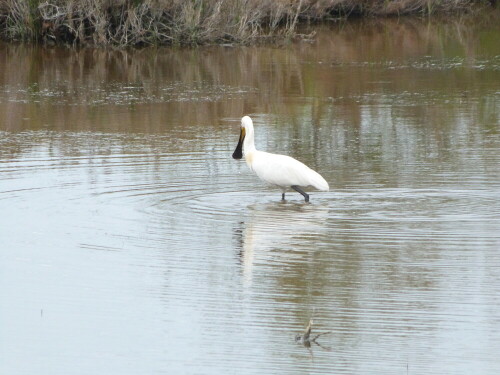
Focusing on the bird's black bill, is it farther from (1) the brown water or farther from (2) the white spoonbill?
(2) the white spoonbill

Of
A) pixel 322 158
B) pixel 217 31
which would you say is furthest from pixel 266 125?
pixel 217 31

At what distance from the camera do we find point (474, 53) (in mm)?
24141

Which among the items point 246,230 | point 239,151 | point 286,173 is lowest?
point 246,230

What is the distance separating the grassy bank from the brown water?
19.8 ft

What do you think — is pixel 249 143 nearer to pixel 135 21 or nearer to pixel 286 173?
pixel 286 173

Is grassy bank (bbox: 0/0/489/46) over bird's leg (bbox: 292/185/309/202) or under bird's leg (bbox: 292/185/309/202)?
over

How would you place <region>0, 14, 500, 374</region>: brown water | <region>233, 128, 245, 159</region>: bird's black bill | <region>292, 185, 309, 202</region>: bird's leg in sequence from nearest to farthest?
<region>0, 14, 500, 374</region>: brown water
<region>292, 185, 309, 202</region>: bird's leg
<region>233, 128, 245, 159</region>: bird's black bill

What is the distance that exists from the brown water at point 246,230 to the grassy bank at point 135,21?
19.8 feet

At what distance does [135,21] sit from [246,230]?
55.8ft

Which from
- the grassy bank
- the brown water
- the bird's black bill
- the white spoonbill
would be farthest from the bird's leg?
the grassy bank

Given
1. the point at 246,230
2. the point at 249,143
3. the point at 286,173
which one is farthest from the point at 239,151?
the point at 246,230

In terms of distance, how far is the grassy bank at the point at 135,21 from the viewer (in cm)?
2586

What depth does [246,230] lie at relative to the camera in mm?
9758

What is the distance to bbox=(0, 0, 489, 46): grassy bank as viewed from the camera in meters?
25.9
